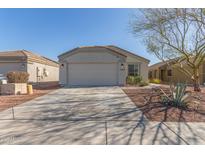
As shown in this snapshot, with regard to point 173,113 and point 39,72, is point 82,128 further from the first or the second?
point 39,72

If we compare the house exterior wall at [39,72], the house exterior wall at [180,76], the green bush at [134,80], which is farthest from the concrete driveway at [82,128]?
the house exterior wall at [180,76]

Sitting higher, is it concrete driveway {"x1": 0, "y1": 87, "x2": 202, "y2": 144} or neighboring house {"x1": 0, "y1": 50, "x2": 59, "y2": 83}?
neighboring house {"x1": 0, "y1": 50, "x2": 59, "y2": 83}

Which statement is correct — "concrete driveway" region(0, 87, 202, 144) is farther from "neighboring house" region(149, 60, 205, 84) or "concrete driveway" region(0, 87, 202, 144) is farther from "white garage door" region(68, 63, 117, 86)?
"neighboring house" region(149, 60, 205, 84)

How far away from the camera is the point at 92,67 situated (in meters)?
20.6

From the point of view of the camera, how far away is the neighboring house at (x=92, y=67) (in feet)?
66.6

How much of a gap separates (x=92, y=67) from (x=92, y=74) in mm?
725

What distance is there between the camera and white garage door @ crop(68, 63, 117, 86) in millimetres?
20391

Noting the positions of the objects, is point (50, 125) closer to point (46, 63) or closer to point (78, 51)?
point (78, 51)

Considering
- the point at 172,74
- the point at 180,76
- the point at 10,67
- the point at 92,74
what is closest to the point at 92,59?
the point at 92,74

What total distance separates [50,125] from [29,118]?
1273 millimetres

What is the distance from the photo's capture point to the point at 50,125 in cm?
598

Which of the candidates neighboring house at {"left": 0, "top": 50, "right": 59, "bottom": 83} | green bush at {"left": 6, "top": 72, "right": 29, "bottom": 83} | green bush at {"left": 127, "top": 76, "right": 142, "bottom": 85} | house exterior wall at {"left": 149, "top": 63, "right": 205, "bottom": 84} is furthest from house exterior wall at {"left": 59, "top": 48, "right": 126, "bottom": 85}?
house exterior wall at {"left": 149, "top": 63, "right": 205, "bottom": 84}
